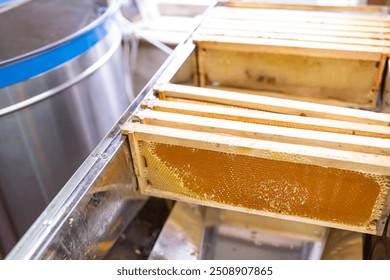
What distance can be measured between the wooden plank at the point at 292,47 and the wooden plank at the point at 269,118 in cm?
30

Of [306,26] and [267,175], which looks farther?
[306,26]

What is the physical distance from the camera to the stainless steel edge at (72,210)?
0.68 m

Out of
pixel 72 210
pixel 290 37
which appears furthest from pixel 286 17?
pixel 72 210

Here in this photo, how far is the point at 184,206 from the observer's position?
1293 millimetres

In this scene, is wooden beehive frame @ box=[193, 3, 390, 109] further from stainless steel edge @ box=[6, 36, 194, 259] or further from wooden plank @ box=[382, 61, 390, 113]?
stainless steel edge @ box=[6, 36, 194, 259]

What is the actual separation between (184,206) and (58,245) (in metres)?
0.61

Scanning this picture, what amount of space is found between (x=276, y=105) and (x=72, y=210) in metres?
0.52

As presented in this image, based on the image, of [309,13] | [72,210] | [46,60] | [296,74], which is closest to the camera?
[72,210]

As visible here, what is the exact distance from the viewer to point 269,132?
0.84m

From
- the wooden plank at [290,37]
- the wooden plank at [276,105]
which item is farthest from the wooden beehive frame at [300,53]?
the wooden plank at [276,105]

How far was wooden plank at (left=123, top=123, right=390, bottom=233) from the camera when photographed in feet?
2.61

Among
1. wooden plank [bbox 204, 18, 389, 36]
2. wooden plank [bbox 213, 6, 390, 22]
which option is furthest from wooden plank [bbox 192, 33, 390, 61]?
wooden plank [bbox 213, 6, 390, 22]

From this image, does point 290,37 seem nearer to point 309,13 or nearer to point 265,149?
point 309,13

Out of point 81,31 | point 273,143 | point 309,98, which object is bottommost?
point 309,98
